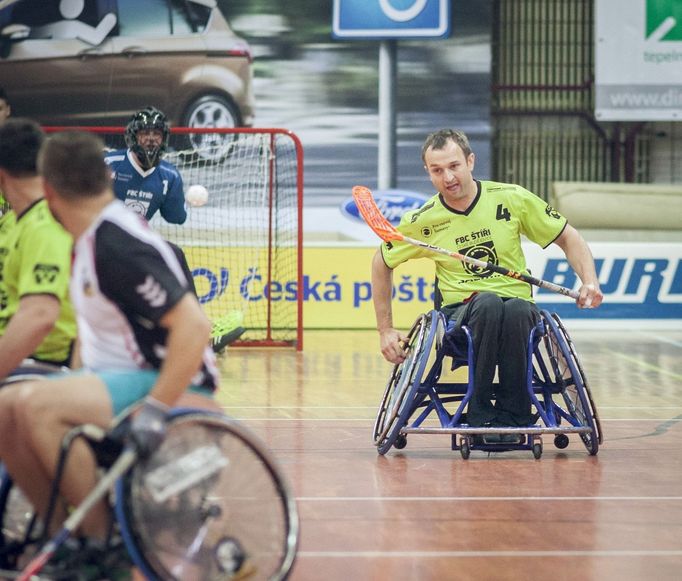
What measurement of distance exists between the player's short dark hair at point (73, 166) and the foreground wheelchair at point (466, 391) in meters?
3.06

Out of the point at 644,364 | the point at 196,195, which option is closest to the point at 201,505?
the point at 196,195

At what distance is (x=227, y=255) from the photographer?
13.9 meters

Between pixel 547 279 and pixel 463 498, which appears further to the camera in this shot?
pixel 547 279

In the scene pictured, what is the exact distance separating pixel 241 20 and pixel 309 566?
555 inches

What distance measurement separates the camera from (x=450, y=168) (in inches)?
280

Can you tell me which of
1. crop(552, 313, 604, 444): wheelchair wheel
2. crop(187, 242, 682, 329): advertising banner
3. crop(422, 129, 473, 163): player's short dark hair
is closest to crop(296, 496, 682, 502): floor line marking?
crop(552, 313, 604, 444): wheelchair wheel

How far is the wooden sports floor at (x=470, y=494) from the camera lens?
4.82 metres

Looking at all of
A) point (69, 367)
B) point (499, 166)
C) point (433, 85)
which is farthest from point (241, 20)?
point (69, 367)

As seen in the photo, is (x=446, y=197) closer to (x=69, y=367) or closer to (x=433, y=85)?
(x=69, y=367)

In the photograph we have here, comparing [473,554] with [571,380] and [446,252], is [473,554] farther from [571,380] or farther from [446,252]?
[446,252]

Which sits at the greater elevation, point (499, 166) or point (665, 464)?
point (499, 166)

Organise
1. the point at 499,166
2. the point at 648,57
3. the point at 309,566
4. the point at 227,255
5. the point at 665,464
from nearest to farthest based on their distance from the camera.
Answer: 1. the point at 309,566
2. the point at 665,464
3. the point at 227,255
4. the point at 648,57
5. the point at 499,166

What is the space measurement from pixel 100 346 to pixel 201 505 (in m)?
0.57

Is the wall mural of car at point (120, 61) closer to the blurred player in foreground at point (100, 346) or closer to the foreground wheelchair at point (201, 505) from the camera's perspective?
the blurred player in foreground at point (100, 346)
